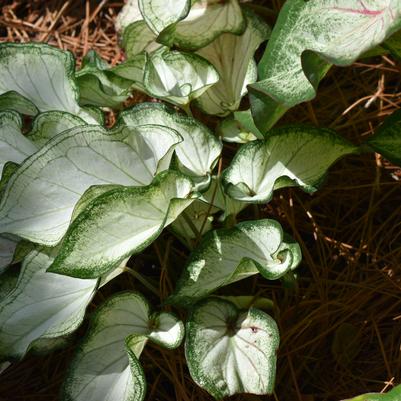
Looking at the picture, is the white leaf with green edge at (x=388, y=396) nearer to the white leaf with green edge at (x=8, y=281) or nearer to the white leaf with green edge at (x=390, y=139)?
the white leaf with green edge at (x=390, y=139)

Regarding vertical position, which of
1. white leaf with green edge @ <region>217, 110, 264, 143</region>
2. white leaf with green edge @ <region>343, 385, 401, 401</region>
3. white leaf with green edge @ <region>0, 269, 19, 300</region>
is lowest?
white leaf with green edge @ <region>343, 385, 401, 401</region>

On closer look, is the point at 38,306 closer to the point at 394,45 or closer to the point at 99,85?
the point at 99,85

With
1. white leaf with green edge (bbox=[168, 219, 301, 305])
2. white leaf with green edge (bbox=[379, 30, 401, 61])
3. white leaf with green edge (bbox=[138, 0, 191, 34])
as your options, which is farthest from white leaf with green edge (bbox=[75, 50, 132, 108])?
white leaf with green edge (bbox=[379, 30, 401, 61])

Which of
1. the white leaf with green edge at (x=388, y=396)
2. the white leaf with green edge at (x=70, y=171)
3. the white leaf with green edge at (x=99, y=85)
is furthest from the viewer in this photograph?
the white leaf with green edge at (x=99, y=85)

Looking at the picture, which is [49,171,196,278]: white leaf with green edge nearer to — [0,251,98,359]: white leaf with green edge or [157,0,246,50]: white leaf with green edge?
[0,251,98,359]: white leaf with green edge

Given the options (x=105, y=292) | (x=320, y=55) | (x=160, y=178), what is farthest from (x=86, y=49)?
(x=320, y=55)

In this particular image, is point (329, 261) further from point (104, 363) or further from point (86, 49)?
point (86, 49)

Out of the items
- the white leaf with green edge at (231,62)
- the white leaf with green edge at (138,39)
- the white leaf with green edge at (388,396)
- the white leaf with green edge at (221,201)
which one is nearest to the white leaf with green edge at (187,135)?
the white leaf with green edge at (221,201)
